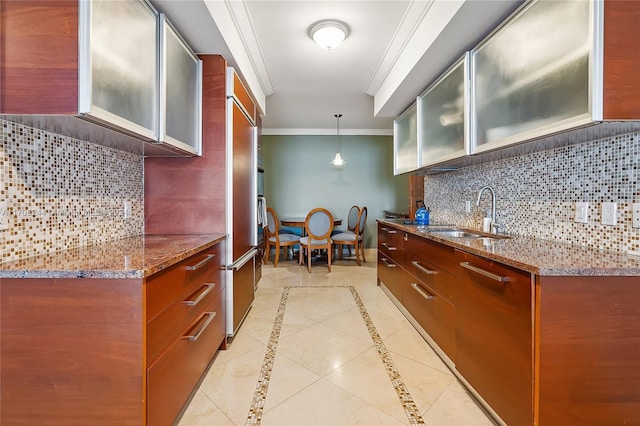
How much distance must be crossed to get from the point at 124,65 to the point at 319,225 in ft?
11.7

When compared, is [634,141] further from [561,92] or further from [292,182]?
[292,182]

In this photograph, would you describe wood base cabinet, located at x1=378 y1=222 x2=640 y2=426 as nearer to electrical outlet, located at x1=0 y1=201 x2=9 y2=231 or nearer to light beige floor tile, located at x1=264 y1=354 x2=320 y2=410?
light beige floor tile, located at x1=264 y1=354 x2=320 y2=410

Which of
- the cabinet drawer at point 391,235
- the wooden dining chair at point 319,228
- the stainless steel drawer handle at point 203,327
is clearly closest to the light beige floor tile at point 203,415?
the stainless steel drawer handle at point 203,327

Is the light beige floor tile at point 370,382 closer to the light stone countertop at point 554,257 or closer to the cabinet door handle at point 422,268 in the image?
the cabinet door handle at point 422,268

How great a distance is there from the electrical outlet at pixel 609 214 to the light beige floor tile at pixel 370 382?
4.46ft

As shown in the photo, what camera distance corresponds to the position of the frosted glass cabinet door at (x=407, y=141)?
10.2ft

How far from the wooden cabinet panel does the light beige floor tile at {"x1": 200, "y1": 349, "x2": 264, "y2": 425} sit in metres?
1.18

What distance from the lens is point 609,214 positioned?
→ 1.50 m

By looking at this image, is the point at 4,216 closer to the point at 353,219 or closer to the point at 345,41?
the point at 345,41

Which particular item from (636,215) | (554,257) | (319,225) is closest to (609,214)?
(636,215)

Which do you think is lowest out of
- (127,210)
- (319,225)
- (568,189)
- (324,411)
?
(324,411)

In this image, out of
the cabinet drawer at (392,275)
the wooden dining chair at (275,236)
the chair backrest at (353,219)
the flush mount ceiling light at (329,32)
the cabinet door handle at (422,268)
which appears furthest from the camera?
the chair backrest at (353,219)

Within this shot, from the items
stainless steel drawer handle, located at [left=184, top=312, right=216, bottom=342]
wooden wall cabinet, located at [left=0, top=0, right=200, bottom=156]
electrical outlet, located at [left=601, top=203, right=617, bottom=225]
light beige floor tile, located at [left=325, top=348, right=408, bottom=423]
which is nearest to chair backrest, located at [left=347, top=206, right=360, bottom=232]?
light beige floor tile, located at [left=325, top=348, right=408, bottom=423]

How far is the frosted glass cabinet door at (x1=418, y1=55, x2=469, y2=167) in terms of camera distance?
2.15 metres
